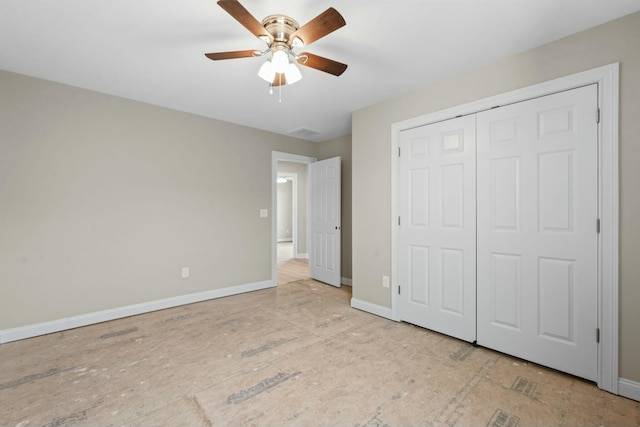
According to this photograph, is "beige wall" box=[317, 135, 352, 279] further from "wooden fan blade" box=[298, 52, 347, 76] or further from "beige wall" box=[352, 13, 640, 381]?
"wooden fan blade" box=[298, 52, 347, 76]

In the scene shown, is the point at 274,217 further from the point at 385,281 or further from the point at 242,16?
the point at 242,16

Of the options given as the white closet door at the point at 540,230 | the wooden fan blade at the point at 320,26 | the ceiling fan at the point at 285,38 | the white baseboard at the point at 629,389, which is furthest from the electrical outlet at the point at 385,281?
the wooden fan blade at the point at 320,26

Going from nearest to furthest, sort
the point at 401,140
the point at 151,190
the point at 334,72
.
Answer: the point at 334,72, the point at 401,140, the point at 151,190

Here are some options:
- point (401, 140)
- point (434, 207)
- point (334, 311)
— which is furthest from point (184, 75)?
point (334, 311)

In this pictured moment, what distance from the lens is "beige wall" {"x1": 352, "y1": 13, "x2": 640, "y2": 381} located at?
1.79 m

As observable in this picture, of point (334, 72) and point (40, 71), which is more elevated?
point (40, 71)

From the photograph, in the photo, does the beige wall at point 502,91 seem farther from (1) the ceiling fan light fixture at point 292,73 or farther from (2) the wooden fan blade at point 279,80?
(1) the ceiling fan light fixture at point 292,73

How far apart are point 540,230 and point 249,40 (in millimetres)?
2669

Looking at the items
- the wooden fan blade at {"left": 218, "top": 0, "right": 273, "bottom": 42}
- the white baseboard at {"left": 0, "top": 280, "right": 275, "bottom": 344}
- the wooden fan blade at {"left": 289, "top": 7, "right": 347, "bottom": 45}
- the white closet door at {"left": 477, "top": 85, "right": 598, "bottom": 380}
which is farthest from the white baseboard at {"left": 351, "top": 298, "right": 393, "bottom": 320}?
the wooden fan blade at {"left": 218, "top": 0, "right": 273, "bottom": 42}

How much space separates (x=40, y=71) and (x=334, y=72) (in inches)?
109

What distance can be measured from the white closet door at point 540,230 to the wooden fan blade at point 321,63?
4.64 feet

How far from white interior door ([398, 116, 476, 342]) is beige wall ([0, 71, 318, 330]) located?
7.80ft

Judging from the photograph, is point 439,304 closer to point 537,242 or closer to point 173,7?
point 537,242

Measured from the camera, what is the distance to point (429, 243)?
2842mm
